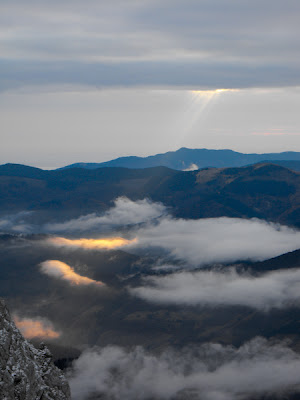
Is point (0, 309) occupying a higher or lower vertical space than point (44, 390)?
higher

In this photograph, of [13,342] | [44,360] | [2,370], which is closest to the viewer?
[2,370]

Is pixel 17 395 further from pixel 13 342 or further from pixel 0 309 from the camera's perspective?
pixel 0 309

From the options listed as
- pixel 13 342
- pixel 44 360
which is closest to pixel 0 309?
pixel 13 342

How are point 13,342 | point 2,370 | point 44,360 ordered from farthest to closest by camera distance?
point 44,360 < point 13,342 < point 2,370

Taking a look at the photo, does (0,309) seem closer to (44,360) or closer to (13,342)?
(13,342)

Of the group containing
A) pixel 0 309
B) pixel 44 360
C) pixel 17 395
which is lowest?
pixel 17 395

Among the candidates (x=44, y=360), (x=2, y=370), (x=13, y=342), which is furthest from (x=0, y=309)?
(x=44, y=360)

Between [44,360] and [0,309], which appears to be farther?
[44,360]
